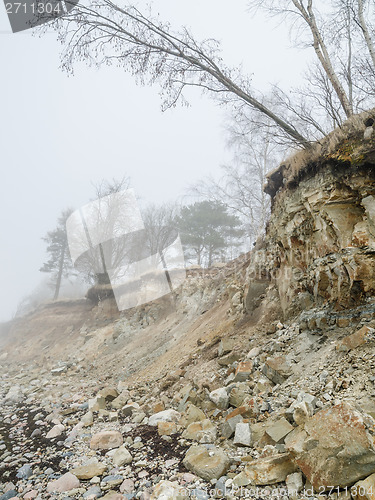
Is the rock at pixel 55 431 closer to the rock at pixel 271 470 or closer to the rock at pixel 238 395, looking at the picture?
the rock at pixel 238 395

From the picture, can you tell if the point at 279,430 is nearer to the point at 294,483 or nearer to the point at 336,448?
the point at 294,483

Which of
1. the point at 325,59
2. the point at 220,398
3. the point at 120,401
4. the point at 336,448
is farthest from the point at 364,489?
the point at 325,59

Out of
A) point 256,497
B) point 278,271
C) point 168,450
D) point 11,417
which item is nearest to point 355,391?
point 256,497

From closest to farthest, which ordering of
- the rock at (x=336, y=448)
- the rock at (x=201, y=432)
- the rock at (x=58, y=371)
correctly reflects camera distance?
the rock at (x=336, y=448), the rock at (x=201, y=432), the rock at (x=58, y=371)

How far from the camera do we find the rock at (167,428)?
12.7 ft

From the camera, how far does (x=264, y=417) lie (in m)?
3.26

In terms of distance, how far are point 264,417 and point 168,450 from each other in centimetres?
135

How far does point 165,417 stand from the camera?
174 inches

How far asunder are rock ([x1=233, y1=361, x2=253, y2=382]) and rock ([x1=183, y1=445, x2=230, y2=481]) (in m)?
1.42

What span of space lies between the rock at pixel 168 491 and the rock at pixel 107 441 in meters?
1.73

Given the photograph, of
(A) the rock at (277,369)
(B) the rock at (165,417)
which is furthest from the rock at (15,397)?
(A) the rock at (277,369)

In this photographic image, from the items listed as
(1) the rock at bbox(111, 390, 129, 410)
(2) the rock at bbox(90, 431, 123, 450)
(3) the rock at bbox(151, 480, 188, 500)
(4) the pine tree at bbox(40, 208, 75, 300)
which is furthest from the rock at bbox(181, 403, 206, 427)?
(4) the pine tree at bbox(40, 208, 75, 300)

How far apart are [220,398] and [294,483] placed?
1.97 metres

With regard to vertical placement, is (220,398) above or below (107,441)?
above
